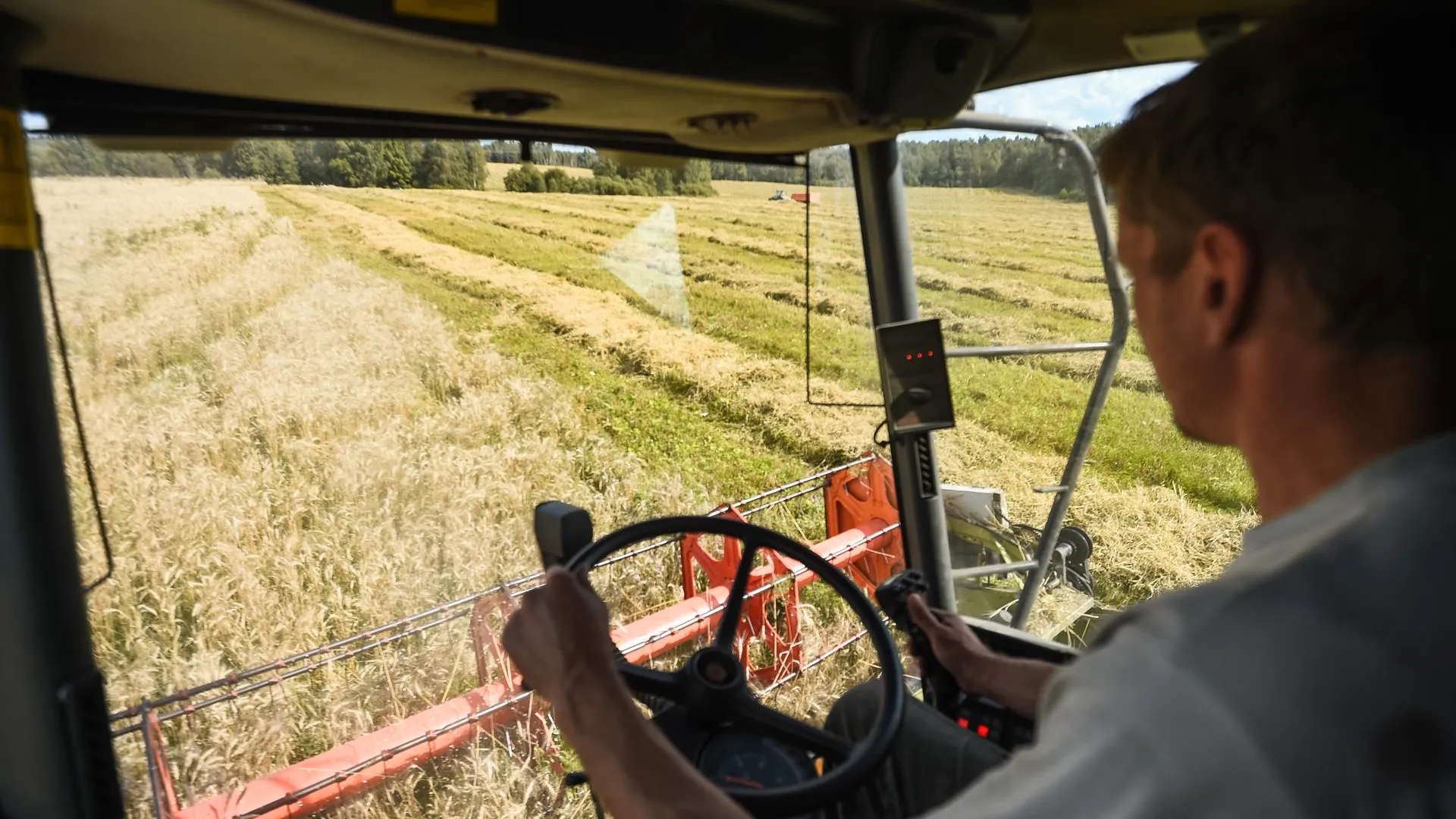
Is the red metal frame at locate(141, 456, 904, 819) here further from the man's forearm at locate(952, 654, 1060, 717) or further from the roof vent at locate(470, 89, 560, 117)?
the roof vent at locate(470, 89, 560, 117)

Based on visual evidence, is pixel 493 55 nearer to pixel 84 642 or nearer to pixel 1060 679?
pixel 84 642

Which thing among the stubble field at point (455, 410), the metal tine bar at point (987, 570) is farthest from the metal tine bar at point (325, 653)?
the metal tine bar at point (987, 570)

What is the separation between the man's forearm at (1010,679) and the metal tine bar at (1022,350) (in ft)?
2.81

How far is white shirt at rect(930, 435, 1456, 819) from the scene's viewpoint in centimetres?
47

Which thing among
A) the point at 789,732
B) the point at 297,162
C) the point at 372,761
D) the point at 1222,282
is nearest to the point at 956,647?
the point at 789,732

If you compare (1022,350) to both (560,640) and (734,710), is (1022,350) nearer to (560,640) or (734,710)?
(734,710)

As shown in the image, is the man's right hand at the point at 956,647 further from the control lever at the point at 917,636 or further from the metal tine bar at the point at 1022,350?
the metal tine bar at the point at 1022,350

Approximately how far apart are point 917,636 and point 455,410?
362 cm

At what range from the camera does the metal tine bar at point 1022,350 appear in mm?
2379

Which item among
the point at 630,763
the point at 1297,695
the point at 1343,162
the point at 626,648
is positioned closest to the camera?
the point at 1297,695

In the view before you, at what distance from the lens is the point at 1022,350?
247cm

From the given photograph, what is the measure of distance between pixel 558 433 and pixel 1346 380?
16.2ft

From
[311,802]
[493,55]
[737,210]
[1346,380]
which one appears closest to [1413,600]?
[1346,380]

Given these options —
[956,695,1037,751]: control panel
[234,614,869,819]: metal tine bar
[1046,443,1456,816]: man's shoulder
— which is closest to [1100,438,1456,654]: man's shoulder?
[1046,443,1456,816]: man's shoulder
